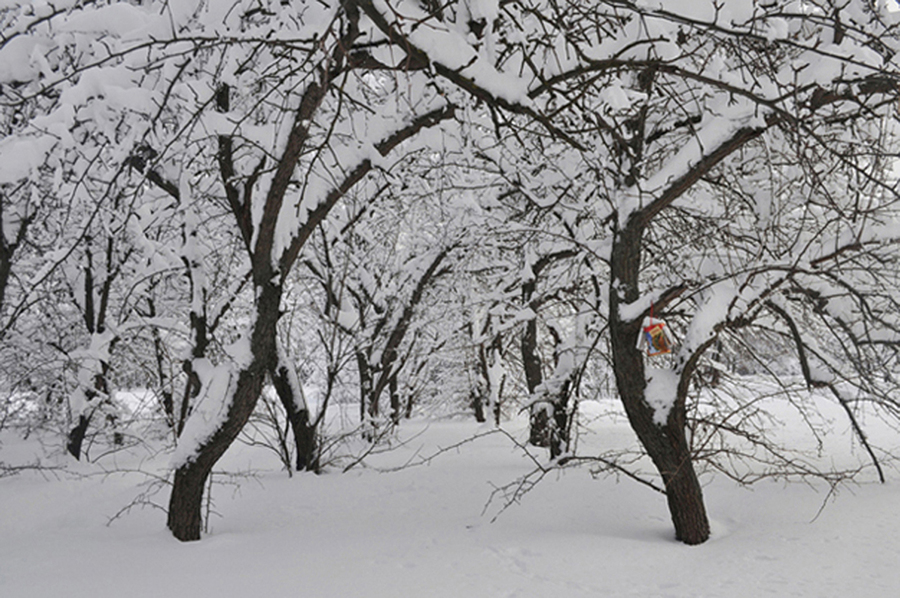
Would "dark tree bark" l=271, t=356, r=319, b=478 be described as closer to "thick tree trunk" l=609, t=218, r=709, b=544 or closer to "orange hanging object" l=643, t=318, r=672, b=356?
"thick tree trunk" l=609, t=218, r=709, b=544

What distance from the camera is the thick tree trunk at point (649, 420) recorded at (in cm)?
384

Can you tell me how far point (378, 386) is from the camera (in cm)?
866

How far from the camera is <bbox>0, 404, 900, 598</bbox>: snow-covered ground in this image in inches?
121

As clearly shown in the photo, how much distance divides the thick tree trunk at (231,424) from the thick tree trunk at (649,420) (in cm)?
228

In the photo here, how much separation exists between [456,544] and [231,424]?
1.65 metres

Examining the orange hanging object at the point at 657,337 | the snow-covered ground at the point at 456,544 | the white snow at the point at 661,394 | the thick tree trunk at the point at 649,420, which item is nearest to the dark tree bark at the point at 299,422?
the snow-covered ground at the point at 456,544

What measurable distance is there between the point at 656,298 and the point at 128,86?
134 inches

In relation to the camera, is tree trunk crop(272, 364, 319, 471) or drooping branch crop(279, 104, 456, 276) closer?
drooping branch crop(279, 104, 456, 276)

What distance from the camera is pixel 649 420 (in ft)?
12.7

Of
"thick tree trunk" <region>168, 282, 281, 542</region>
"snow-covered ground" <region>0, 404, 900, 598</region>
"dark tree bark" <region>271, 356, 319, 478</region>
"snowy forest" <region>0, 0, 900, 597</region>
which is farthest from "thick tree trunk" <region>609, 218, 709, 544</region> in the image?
"dark tree bark" <region>271, 356, 319, 478</region>

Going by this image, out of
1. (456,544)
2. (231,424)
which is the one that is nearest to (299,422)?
(231,424)

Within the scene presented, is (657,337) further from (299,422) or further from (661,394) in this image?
(299,422)

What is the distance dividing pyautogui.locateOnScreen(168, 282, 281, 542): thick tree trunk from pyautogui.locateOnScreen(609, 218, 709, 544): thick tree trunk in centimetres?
228

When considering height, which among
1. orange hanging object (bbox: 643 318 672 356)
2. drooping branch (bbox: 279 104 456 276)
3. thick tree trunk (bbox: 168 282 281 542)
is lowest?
thick tree trunk (bbox: 168 282 281 542)
